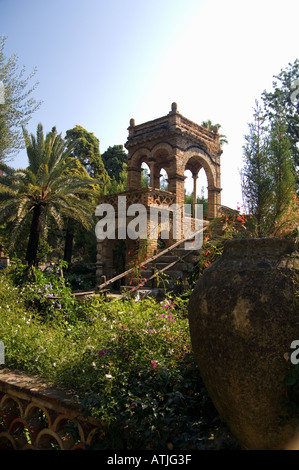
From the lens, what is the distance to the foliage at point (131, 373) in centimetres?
251

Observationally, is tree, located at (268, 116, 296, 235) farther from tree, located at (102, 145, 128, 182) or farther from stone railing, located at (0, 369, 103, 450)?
tree, located at (102, 145, 128, 182)

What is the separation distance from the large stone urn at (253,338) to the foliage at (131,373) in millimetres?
355

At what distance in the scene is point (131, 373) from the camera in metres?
3.13

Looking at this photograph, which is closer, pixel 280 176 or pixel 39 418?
pixel 280 176

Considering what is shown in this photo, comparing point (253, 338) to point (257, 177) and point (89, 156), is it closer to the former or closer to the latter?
point (257, 177)

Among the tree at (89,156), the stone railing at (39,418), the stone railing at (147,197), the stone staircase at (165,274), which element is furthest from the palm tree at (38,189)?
the tree at (89,156)

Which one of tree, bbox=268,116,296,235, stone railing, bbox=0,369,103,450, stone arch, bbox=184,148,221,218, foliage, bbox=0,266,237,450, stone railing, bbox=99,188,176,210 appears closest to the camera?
foliage, bbox=0,266,237,450

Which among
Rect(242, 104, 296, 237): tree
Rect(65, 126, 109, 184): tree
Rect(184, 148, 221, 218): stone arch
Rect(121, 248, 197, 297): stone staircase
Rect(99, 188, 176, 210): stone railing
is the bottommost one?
Rect(121, 248, 197, 297): stone staircase

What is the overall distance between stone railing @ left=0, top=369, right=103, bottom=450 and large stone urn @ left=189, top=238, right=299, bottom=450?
1058 mm

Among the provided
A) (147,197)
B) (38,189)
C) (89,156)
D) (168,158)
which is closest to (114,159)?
(89,156)

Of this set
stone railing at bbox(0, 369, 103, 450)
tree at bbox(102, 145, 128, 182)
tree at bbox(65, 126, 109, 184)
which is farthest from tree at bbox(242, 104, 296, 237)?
tree at bbox(102, 145, 128, 182)

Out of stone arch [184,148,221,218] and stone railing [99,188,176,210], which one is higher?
stone arch [184,148,221,218]

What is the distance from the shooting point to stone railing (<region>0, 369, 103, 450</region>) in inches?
113

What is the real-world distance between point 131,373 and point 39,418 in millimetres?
1204
